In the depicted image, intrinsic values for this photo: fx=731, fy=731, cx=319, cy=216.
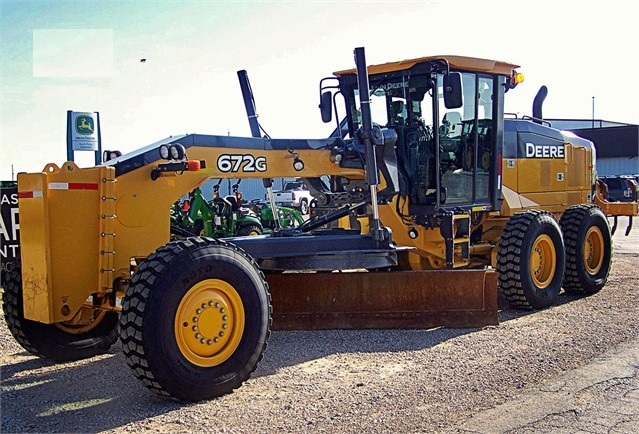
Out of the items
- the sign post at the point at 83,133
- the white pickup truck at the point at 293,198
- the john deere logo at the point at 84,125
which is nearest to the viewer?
the sign post at the point at 83,133

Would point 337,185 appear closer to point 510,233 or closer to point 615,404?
point 510,233

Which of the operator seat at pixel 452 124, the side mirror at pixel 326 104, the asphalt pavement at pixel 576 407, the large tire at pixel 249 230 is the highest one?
the side mirror at pixel 326 104

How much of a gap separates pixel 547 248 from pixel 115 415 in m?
5.99

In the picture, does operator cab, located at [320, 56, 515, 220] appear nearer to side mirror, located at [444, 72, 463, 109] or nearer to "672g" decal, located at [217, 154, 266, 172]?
side mirror, located at [444, 72, 463, 109]

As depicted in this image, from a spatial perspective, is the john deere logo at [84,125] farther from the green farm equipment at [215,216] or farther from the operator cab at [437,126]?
the operator cab at [437,126]

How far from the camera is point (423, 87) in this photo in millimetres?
8336

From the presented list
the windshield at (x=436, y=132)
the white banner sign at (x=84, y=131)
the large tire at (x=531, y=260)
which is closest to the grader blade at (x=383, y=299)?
the large tire at (x=531, y=260)

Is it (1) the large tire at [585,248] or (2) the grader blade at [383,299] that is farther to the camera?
(1) the large tire at [585,248]

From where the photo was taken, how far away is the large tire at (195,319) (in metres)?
4.89

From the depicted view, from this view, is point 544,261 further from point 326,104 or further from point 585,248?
point 326,104

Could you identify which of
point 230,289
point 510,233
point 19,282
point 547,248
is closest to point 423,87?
point 510,233

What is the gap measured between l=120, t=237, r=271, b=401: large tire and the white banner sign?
32.6 ft

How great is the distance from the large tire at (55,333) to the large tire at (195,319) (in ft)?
4.87

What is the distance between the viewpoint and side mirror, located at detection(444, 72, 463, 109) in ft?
24.8
